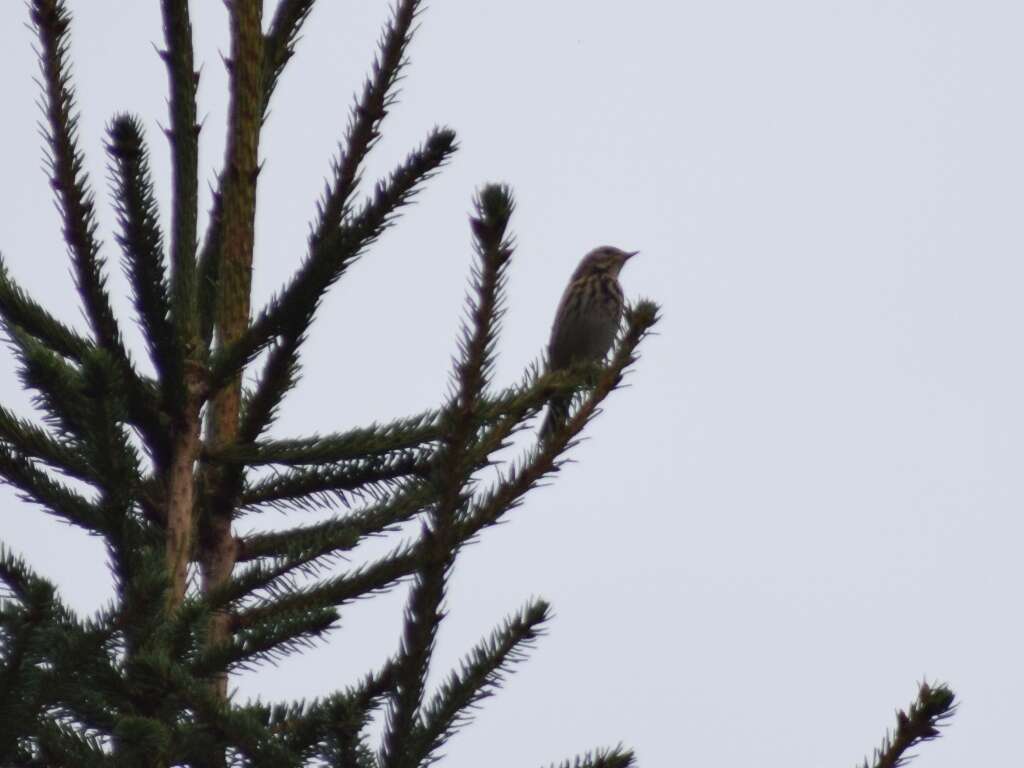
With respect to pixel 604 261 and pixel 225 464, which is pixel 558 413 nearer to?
pixel 225 464

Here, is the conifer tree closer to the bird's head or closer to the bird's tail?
the bird's tail

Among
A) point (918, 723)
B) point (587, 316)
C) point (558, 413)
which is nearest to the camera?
point (918, 723)

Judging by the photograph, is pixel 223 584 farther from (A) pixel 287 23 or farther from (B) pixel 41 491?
(A) pixel 287 23

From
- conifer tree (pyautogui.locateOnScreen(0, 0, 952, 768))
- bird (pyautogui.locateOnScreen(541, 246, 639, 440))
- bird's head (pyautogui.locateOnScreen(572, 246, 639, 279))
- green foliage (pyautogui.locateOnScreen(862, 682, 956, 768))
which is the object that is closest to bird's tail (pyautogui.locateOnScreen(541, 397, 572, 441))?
conifer tree (pyautogui.locateOnScreen(0, 0, 952, 768))

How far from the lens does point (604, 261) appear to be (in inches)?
351

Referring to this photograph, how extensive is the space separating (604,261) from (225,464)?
5.98 metres

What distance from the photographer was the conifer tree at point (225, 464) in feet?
6.73

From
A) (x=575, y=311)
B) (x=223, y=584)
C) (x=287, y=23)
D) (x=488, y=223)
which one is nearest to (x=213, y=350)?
(x=223, y=584)

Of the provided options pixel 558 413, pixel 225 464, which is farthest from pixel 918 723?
pixel 225 464

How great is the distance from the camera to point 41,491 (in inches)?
114

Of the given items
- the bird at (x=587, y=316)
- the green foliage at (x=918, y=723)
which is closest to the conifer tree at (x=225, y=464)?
the green foliage at (x=918, y=723)

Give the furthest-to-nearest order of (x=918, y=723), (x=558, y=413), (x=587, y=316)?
(x=587, y=316) → (x=558, y=413) → (x=918, y=723)

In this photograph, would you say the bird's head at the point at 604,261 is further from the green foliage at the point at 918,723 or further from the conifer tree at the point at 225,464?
the green foliage at the point at 918,723

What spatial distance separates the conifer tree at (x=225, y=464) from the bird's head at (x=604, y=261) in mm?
5159
